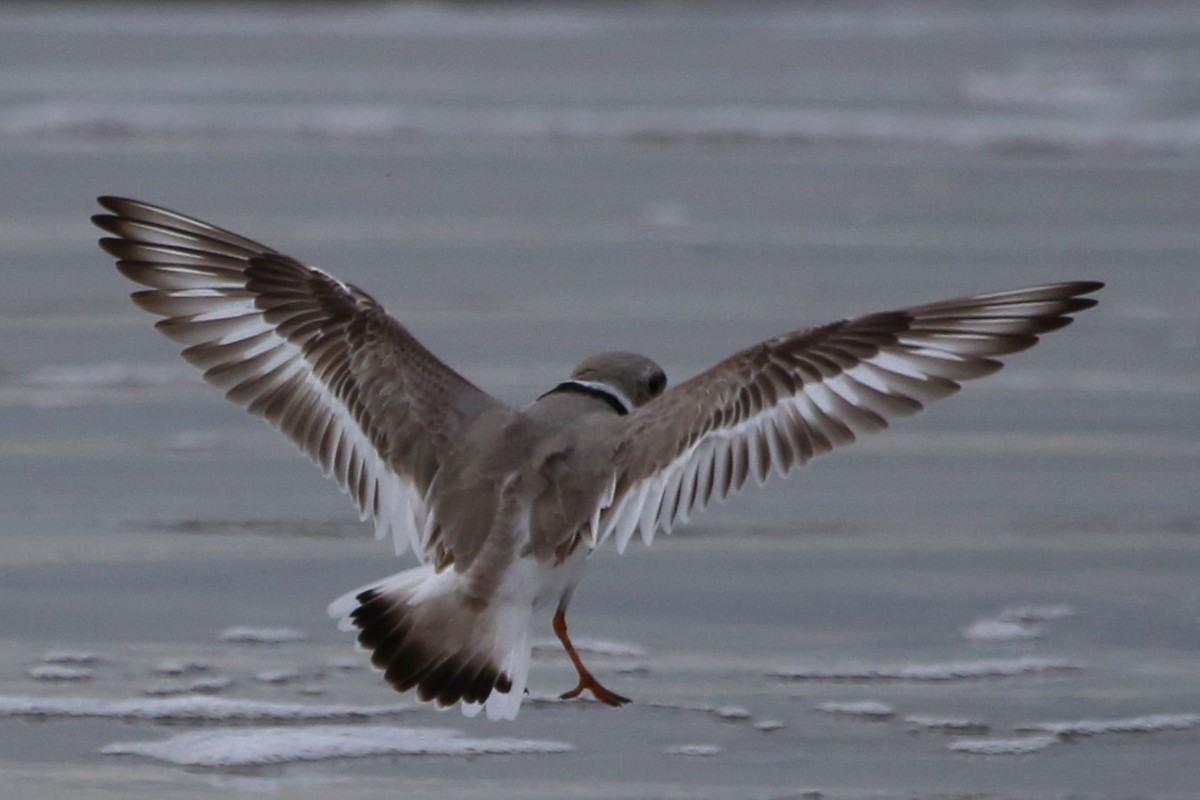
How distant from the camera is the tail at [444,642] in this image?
391 cm

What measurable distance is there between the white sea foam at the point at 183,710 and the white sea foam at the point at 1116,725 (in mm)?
1252

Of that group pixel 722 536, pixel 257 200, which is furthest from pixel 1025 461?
pixel 257 200

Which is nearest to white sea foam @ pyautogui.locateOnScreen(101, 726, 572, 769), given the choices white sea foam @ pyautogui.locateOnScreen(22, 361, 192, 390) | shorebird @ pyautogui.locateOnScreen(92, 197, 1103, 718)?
shorebird @ pyautogui.locateOnScreen(92, 197, 1103, 718)

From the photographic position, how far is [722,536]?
5.38 metres

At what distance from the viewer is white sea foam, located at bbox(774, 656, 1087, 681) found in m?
4.34

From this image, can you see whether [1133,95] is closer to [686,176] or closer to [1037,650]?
[686,176]

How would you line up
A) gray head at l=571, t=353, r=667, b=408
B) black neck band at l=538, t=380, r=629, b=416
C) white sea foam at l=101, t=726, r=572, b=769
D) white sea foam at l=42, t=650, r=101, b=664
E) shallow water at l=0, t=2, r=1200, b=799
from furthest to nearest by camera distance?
gray head at l=571, t=353, r=667, b=408, black neck band at l=538, t=380, r=629, b=416, white sea foam at l=42, t=650, r=101, b=664, shallow water at l=0, t=2, r=1200, b=799, white sea foam at l=101, t=726, r=572, b=769

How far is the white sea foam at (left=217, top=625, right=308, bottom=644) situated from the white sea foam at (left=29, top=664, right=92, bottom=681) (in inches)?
13.4

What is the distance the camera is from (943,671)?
4363 mm

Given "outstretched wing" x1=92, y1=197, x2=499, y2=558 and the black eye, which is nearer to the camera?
"outstretched wing" x1=92, y1=197, x2=499, y2=558

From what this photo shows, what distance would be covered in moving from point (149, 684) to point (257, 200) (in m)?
5.55

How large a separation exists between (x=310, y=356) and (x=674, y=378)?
7.04 ft

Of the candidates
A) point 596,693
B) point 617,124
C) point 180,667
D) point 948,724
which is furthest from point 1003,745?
point 617,124

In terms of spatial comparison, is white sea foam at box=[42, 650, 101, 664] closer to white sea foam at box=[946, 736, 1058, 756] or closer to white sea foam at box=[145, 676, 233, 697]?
white sea foam at box=[145, 676, 233, 697]
